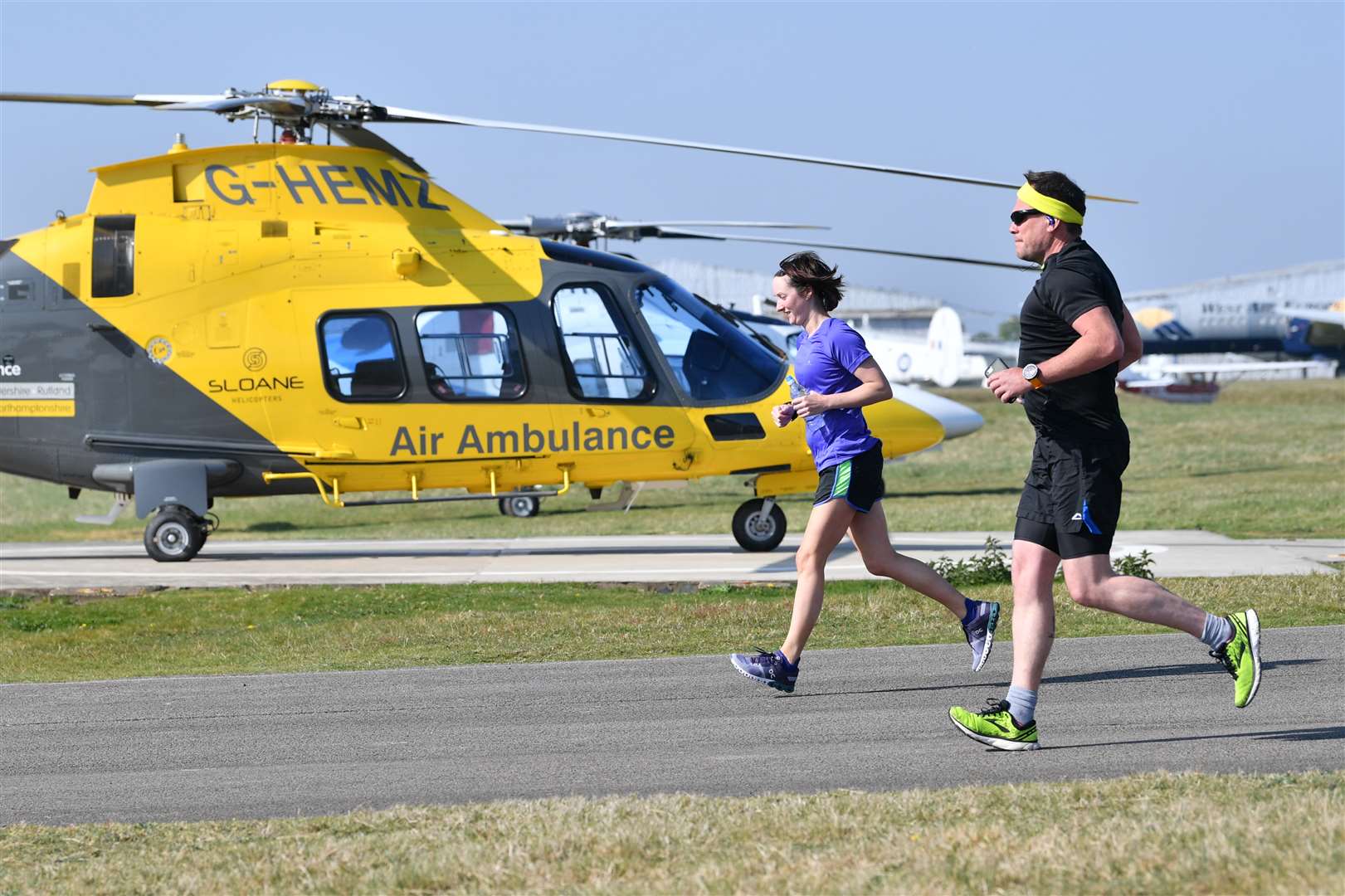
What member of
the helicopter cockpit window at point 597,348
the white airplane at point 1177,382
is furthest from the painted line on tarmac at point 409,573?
the white airplane at point 1177,382

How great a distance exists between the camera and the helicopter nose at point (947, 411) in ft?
56.7

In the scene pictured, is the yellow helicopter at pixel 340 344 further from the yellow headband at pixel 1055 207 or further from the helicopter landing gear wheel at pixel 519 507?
the yellow headband at pixel 1055 207

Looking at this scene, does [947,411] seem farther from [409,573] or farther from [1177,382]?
[1177,382]

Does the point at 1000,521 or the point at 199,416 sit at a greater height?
the point at 199,416

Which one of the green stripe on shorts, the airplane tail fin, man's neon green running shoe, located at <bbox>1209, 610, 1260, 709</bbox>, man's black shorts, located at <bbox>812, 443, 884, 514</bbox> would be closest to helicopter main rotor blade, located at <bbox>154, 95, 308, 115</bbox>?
man's black shorts, located at <bbox>812, 443, 884, 514</bbox>

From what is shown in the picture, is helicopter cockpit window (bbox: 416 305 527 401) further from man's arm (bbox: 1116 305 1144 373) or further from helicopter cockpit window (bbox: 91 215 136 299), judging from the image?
man's arm (bbox: 1116 305 1144 373)

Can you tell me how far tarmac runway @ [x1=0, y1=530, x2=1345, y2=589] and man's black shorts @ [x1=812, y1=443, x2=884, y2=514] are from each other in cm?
543

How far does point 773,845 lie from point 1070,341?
2.35 metres

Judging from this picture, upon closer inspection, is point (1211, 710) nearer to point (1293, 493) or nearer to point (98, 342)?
point (98, 342)

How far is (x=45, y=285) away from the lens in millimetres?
14680

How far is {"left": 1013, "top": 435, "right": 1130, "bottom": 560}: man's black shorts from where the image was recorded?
5582 mm

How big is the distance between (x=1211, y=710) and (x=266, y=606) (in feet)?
24.0

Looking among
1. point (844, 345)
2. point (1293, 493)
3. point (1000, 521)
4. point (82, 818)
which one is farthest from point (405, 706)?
point (1293, 493)

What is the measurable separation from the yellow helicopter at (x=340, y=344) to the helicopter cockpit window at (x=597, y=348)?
18 millimetres
